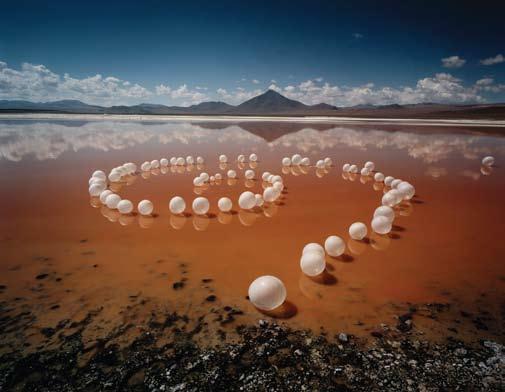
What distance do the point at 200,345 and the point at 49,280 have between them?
2777 millimetres

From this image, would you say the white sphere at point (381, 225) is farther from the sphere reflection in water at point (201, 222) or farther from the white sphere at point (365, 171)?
the white sphere at point (365, 171)

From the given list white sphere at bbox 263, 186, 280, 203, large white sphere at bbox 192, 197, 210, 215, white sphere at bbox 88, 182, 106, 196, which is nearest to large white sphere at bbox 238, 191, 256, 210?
white sphere at bbox 263, 186, 280, 203

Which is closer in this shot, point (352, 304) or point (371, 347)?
point (371, 347)

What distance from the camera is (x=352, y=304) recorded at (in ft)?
12.4

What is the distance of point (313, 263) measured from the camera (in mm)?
4250

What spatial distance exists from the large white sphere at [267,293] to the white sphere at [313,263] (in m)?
0.87

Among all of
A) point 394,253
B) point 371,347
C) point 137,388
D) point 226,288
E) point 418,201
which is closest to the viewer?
point 137,388

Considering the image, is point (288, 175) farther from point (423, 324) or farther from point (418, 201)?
point (423, 324)

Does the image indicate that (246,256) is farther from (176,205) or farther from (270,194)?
(270,194)

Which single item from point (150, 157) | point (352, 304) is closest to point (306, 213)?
point (352, 304)

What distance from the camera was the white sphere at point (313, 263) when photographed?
426cm

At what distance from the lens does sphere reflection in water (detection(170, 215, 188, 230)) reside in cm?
624

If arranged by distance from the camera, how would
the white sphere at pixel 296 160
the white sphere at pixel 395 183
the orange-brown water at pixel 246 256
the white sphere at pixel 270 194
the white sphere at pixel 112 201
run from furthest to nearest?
the white sphere at pixel 296 160
the white sphere at pixel 395 183
the white sphere at pixel 270 194
the white sphere at pixel 112 201
the orange-brown water at pixel 246 256

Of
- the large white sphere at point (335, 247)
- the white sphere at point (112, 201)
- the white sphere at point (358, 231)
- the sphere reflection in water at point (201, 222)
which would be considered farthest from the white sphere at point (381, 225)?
the white sphere at point (112, 201)
